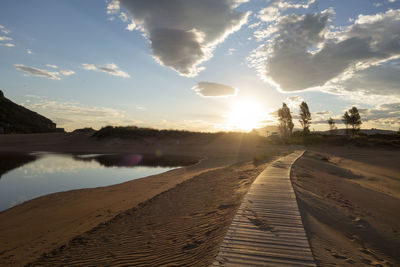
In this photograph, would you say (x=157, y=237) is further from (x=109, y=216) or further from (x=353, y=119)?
(x=353, y=119)

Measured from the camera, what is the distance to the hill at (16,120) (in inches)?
2532

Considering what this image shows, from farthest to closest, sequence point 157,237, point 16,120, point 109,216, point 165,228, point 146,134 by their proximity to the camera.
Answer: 1. point 16,120
2. point 146,134
3. point 109,216
4. point 165,228
5. point 157,237

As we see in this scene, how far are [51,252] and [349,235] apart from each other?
22.8ft

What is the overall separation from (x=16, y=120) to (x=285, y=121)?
275 ft

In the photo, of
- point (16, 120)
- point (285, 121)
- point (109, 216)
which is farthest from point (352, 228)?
point (16, 120)

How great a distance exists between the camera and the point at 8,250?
202 inches

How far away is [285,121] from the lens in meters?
61.1

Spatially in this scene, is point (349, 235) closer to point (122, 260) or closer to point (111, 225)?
point (122, 260)

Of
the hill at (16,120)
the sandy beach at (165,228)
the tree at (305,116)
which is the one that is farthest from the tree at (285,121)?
the hill at (16,120)

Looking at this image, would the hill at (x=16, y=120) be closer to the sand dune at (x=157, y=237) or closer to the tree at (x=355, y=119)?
the sand dune at (x=157, y=237)

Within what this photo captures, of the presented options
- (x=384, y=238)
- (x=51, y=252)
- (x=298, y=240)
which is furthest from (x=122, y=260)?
(x=384, y=238)

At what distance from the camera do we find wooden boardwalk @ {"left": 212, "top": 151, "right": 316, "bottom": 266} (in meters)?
3.57

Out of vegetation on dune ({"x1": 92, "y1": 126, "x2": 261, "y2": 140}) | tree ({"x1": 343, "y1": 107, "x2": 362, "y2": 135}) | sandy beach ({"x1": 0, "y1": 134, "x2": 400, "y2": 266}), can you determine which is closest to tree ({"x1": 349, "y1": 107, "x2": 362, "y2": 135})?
tree ({"x1": 343, "y1": 107, "x2": 362, "y2": 135})

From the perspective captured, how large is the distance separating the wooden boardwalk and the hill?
75.8 metres
